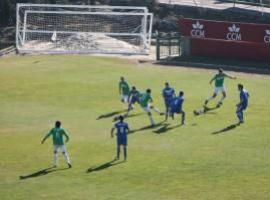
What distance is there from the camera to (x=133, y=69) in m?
48.8

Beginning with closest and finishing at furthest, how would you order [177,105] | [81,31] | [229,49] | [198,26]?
[177,105] → [229,49] → [198,26] → [81,31]

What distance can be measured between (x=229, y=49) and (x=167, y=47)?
22.2 feet

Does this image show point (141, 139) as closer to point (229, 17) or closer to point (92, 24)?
point (92, 24)

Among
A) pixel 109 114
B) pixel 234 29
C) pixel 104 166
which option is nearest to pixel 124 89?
pixel 109 114

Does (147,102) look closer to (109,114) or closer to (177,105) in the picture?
(177,105)

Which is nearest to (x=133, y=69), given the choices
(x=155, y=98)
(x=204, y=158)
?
(x=155, y=98)

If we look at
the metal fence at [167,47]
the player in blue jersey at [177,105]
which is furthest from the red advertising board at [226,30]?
the player in blue jersey at [177,105]

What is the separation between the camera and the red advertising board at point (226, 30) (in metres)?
49.2

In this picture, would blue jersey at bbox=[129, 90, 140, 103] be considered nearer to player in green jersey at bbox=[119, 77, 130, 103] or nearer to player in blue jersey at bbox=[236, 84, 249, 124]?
player in green jersey at bbox=[119, 77, 130, 103]

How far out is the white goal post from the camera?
55.2 metres

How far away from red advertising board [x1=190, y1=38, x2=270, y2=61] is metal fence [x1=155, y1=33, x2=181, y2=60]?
4.78 ft

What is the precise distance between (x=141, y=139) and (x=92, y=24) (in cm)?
2965

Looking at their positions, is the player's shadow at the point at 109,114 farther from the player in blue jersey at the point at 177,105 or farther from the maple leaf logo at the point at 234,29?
the maple leaf logo at the point at 234,29

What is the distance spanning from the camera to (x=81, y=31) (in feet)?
192
